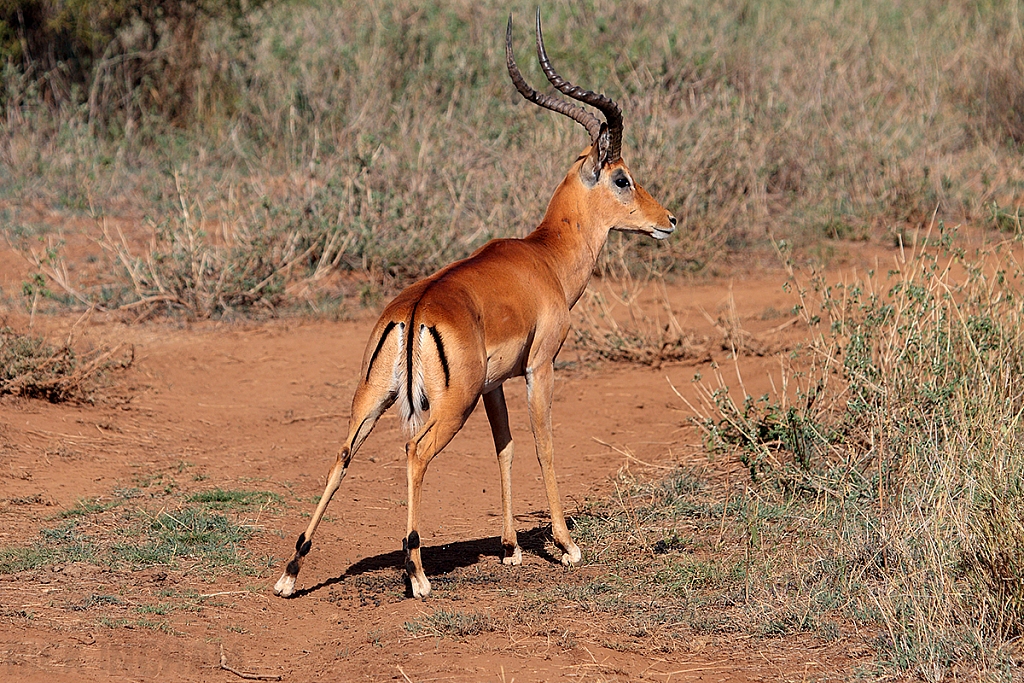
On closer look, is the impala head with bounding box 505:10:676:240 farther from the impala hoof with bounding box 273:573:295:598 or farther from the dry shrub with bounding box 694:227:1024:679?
the impala hoof with bounding box 273:573:295:598

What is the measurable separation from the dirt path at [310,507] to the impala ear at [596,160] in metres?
1.62

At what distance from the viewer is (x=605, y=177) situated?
6230mm

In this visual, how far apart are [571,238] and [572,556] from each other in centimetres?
162

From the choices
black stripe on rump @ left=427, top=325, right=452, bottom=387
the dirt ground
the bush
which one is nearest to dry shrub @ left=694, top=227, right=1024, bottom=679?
the dirt ground

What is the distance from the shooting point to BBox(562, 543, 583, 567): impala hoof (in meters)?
5.60

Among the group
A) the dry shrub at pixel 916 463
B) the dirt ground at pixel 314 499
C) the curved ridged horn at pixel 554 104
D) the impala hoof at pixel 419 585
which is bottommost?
the dirt ground at pixel 314 499

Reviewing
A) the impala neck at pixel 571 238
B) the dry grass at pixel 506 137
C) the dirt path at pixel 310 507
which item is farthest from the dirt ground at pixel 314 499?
the impala neck at pixel 571 238

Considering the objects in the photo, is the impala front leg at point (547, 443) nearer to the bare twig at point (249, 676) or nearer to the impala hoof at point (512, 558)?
the impala hoof at point (512, 558)

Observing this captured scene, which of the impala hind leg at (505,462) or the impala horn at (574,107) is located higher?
the impala horn at (574,107)

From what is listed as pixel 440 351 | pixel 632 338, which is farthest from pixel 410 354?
pixel 632 338

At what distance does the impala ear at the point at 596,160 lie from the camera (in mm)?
6105

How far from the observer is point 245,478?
268 inches

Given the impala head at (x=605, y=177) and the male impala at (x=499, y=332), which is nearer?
the male impala at (x=499, y=332)

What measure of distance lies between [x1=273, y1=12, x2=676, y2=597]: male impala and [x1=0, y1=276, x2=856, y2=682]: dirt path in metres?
0.33
